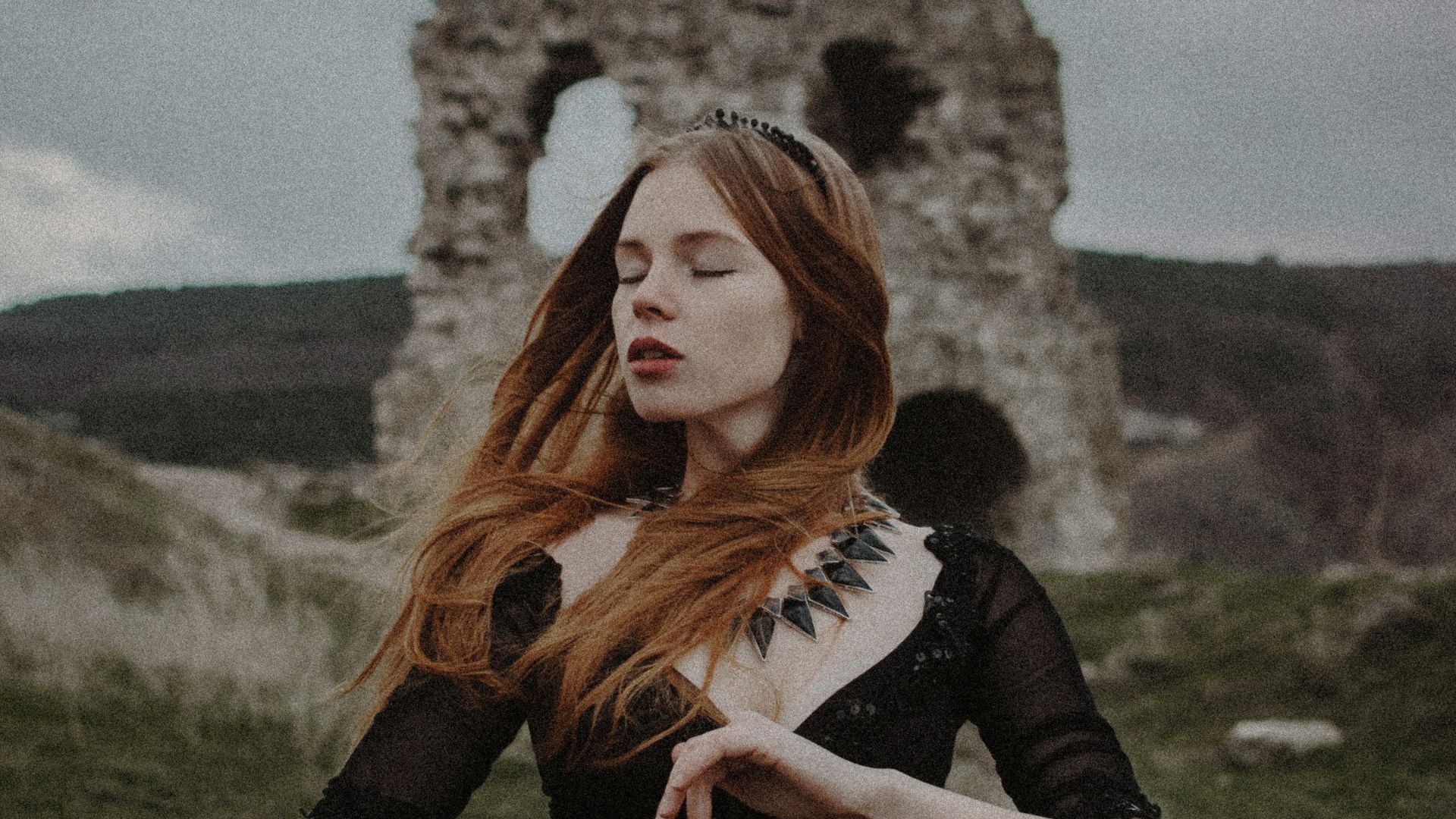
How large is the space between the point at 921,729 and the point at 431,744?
0.58 metres

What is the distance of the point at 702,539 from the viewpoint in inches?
63.6

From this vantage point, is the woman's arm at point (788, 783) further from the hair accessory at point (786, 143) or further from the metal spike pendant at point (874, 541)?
the hair accessory at point (786, 143)

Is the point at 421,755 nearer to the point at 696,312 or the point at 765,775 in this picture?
the point at 765,775

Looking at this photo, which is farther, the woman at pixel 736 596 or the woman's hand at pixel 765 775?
the woman at pixel 736 596

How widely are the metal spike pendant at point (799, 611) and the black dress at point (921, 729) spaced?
86 mm

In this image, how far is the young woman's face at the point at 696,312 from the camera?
5.27 ft

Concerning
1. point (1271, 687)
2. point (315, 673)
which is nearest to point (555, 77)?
point (315, 673)

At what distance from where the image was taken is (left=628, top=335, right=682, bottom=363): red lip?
1608 mm

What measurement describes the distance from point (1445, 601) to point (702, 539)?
578cm

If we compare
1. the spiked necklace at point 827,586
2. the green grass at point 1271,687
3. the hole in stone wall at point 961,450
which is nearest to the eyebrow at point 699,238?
the spiked necklace at point 827,586

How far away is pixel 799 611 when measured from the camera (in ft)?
5.06

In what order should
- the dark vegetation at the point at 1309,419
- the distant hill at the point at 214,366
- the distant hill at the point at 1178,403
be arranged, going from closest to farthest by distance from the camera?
the distant hill at the point at 214,366
the distant hill at the point at 1178,403
the dark vegetation at the point at 1309,419

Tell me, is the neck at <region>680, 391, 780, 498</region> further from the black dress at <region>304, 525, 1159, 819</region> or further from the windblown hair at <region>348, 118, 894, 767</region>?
the black dress at <region>304, 525, 1159, 819</region>

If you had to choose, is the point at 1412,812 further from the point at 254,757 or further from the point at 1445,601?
the point at 254,757
